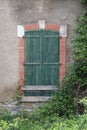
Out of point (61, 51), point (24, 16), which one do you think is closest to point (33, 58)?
point (61, 51)

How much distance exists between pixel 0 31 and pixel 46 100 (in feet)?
7.52

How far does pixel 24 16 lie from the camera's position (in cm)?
1303

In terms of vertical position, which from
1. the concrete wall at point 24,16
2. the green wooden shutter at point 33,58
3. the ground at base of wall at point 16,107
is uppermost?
the concrete wall at point 24,16

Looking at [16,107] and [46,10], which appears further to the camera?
[16,107]

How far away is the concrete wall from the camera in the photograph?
511 inches

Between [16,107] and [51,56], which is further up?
[51,56]

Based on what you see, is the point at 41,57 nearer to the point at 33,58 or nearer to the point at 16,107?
the point at 33,58

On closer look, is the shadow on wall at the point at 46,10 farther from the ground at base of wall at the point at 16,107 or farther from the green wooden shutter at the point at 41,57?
the ground at base of wall at the point at 16,107

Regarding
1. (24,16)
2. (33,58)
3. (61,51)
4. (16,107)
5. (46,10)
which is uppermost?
(46,10)

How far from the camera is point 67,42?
42.8ft

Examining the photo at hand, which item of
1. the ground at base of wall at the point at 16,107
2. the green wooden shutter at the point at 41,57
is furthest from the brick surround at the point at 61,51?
the ground at base of wall at the point at 16,107

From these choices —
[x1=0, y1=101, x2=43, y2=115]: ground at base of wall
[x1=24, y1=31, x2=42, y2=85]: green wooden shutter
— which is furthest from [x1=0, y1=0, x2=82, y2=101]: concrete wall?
[x1=0, y1=101, x2=43, y2=115]: ground at base of wall

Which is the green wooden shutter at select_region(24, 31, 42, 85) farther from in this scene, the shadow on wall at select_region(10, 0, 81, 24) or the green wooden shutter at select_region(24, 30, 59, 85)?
the shadow on wall at select_region(10, 0, 81, 24)

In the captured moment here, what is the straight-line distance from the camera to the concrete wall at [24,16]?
13.0 m
